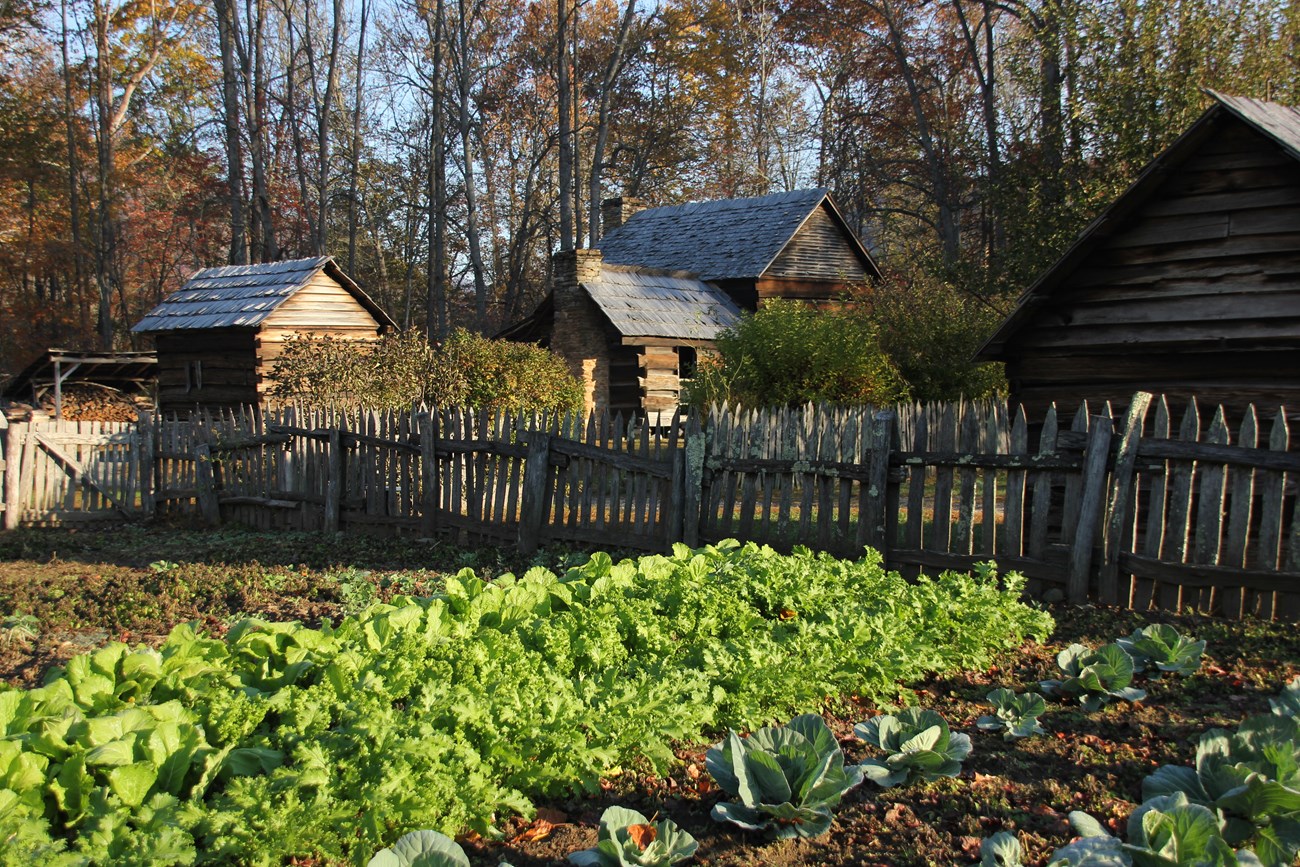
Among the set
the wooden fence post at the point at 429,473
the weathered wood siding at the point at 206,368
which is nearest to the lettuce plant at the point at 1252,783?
the wooden fence post at the point at 429,473

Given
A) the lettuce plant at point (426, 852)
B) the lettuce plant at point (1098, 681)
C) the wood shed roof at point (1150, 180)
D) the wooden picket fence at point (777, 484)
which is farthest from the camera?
the wood shed roof at point (1150, 180)

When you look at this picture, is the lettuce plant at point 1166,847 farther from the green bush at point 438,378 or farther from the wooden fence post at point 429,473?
the green bush at point 438,378

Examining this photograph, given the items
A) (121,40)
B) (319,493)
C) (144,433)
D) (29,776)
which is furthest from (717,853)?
(121,40)

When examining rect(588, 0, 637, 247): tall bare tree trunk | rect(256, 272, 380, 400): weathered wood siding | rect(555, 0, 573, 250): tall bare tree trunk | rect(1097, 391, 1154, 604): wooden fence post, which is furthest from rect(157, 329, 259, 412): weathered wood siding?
rect(1097, 391, 1154, 604): wooden fence post

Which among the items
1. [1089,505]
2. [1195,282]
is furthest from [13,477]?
[1195,282]

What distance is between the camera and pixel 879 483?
8.16 m

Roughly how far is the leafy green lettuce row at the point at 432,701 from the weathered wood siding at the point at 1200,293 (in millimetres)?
4883

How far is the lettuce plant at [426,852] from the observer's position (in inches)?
123

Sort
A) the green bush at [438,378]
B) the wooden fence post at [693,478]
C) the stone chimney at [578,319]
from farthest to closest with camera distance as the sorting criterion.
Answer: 1. the stone chimney at [578,319]
2. the green bush at [438,378]
3. the wooden fence post at [693,478]

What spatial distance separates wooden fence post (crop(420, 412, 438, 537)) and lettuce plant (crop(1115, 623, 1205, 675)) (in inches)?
293

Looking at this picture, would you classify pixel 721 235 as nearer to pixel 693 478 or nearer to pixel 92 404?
pixel 92 404

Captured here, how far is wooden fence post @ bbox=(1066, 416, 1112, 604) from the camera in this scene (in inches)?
283

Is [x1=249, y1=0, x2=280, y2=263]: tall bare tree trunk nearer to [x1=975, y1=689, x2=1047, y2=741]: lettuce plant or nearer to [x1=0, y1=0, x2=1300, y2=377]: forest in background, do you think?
[x1=0, y1=0, x2=1300, y2=377]: forest in background

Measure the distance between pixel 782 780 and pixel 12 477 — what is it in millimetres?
13057
